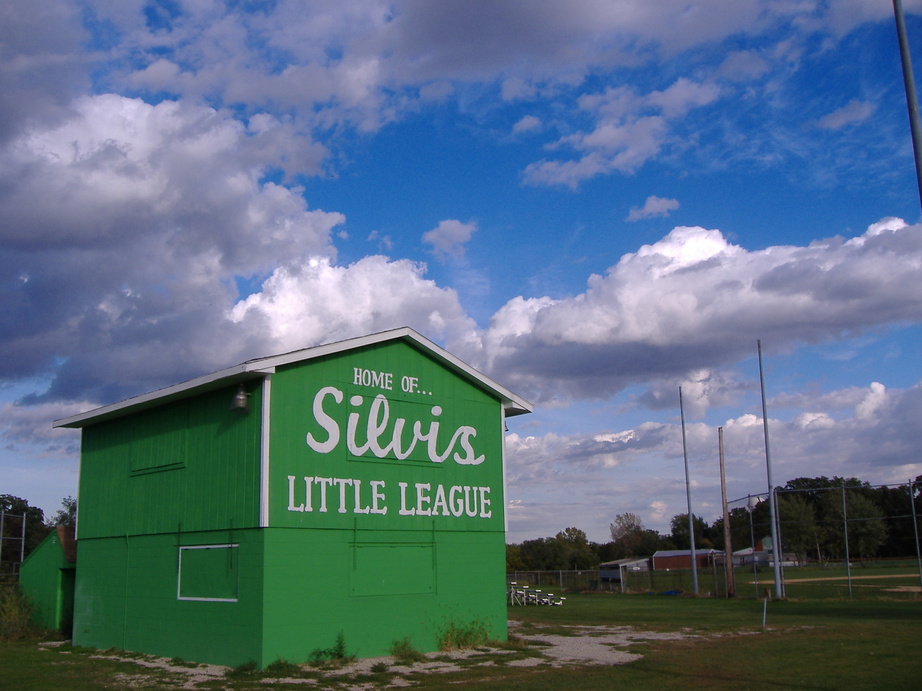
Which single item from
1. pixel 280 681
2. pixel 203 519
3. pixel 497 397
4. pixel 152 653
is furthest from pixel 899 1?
pixel 152 653

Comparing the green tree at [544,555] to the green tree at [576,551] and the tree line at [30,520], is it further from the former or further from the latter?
the tree line at [30,520]

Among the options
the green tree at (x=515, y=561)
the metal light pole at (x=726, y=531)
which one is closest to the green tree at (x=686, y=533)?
the green tree at (x=515, y=561)

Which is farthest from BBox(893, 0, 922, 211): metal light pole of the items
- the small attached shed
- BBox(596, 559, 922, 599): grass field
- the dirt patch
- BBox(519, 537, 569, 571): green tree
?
BBox(519, 537, 569, 571): green tree

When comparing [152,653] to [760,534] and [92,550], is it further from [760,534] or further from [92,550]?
[760,534]

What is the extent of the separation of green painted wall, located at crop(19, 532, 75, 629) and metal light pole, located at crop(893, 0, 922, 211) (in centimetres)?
2228

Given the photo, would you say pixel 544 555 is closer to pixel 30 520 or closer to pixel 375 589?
pixel 30 520

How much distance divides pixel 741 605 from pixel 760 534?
8.29 metres

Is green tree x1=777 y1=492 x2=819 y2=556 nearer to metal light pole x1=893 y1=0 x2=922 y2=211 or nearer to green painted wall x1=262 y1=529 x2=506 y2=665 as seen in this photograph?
green painted wall x1=262 y1=529 x2=506 y2=665

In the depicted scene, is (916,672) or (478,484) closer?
(916,672)

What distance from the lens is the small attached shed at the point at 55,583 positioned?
23.5m

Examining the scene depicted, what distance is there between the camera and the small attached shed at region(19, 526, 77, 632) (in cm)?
2355

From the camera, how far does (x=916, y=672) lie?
1395cm

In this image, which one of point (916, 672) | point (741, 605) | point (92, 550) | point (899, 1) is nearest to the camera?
point (899, 1)

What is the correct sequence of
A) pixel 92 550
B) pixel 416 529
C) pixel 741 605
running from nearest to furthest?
pixel 416 529, pixel 92 550, pixel 741 605
